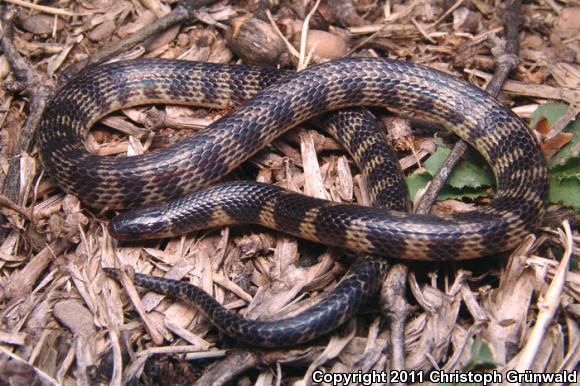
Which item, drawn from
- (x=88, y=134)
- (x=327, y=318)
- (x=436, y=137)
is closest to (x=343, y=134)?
(x=436, y=137)

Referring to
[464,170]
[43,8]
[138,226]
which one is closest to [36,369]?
[138,226]

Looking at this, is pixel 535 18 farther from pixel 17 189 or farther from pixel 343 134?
pixel 17 189

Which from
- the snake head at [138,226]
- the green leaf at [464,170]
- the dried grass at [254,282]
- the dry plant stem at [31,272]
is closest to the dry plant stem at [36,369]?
the dried grass at [254,282]

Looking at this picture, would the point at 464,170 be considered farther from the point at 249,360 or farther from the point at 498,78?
the point at 249,360

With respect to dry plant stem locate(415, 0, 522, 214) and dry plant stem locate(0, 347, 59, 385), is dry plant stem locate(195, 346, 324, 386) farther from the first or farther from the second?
dry plant stem locate(415, 0, 522, 214)

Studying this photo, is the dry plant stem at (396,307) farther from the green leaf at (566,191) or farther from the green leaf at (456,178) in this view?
the green leaf at (566,191)
